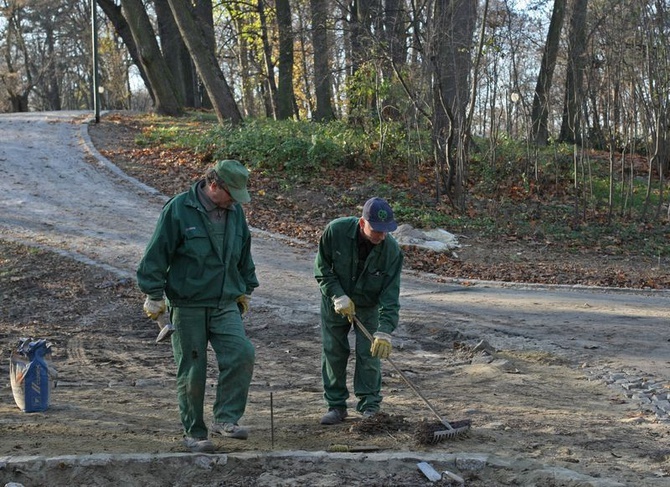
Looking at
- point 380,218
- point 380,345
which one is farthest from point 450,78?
point 380,345

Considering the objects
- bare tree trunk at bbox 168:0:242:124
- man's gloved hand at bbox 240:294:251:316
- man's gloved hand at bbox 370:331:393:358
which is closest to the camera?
man's gloved hand at bbox 240:294:251:316

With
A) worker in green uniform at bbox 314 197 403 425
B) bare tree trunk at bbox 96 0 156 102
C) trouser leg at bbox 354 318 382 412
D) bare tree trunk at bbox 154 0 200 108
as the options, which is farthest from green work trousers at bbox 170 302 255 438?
bare tree trunk at bbox 96 0 156 102

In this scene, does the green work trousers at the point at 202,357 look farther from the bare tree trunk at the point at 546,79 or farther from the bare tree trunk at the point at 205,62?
the bare tree trunk at the point at 205,62

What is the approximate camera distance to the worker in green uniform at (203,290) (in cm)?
518

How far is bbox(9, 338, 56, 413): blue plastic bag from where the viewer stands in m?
6.07

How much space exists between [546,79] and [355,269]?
1531 cm

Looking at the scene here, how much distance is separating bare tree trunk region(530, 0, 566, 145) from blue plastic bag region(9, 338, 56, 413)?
1340 centimetres

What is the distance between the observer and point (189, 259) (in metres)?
5.23

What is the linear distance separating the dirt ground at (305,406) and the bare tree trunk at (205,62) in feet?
32.4

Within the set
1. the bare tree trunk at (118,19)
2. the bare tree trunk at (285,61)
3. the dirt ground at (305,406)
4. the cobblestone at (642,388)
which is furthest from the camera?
the bare tree trunk at (118,19)

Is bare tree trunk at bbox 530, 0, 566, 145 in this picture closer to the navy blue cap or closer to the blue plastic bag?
the navy blue cap

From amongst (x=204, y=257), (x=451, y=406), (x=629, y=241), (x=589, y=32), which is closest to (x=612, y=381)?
(x=451, y=406)

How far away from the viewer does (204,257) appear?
17.2 ft

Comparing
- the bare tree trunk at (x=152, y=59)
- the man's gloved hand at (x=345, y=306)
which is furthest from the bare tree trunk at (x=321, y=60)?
the man's gloved hand at (x=345, y=306)
